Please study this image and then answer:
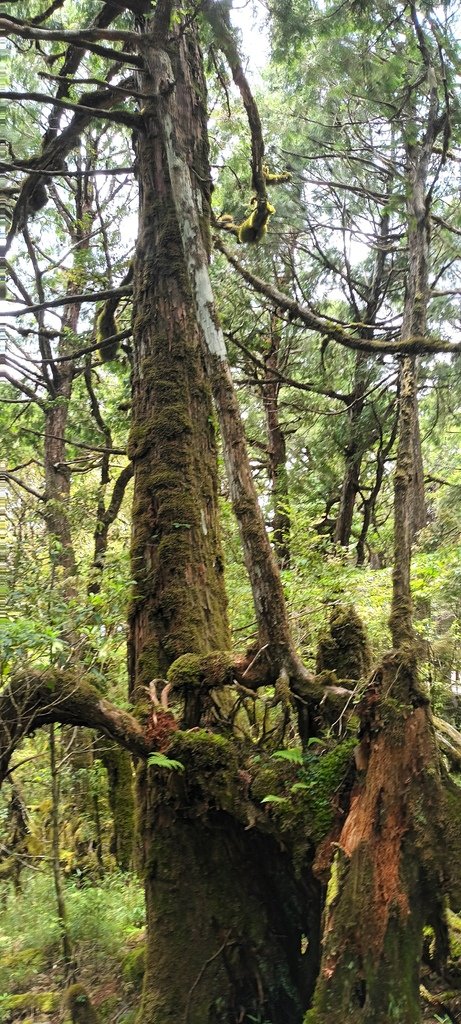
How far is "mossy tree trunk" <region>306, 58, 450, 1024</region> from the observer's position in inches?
119

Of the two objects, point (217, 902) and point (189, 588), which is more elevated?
point (189, 588)

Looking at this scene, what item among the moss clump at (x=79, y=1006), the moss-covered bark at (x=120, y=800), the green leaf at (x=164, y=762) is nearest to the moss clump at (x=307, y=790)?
the green leaf at (x=164, y=762)

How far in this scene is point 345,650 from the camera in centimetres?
396

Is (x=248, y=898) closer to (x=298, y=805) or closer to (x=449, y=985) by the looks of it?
(x=298, y=805)

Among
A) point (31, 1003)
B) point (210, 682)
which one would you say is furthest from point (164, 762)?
point (31, 1003)

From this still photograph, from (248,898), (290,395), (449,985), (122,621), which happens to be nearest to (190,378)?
(122,621)

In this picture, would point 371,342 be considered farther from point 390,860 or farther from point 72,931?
point 72,931

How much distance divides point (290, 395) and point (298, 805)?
9.93 m

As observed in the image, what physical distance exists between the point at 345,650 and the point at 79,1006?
2971 mm

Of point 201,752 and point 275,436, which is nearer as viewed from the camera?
point 201,752

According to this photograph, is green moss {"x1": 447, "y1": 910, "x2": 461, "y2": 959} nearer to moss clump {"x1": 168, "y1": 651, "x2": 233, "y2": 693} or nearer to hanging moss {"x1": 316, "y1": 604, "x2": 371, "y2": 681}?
hanging moss {"x1": 316, "y1": 604, "x2": 371, "y2": 681}

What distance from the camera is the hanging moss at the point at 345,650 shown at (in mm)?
3928

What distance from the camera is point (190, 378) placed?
4.85 m

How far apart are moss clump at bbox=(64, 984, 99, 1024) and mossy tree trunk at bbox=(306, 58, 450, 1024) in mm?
1961
